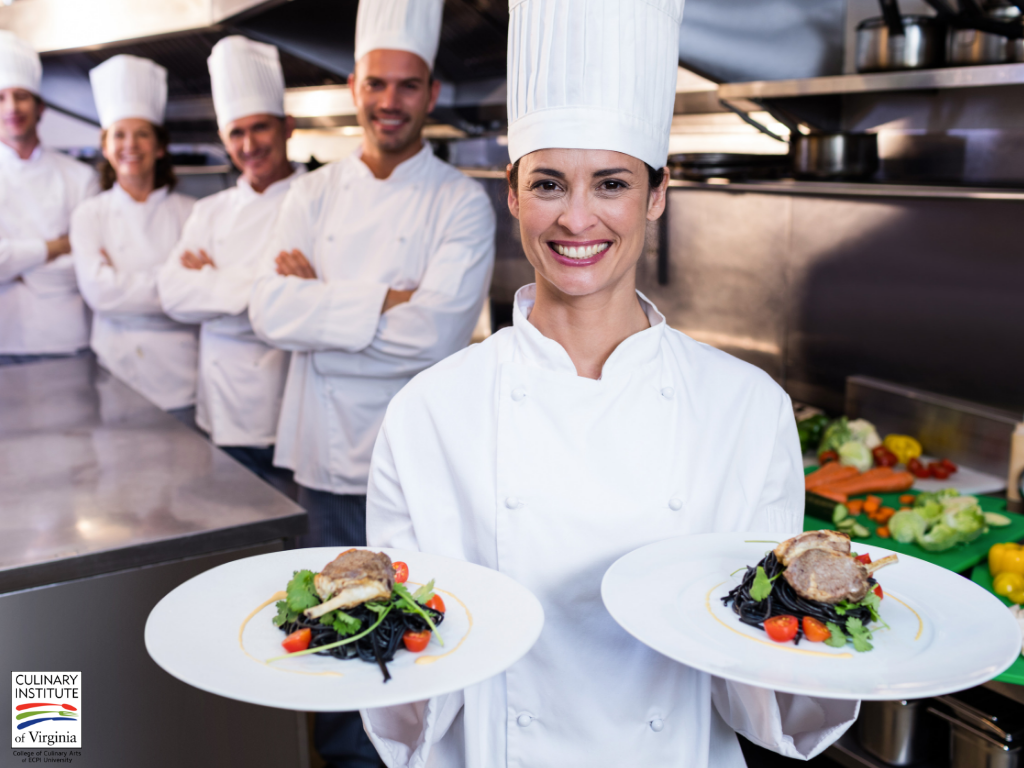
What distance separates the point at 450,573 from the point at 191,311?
2.50 m

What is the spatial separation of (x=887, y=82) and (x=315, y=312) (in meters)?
1.57

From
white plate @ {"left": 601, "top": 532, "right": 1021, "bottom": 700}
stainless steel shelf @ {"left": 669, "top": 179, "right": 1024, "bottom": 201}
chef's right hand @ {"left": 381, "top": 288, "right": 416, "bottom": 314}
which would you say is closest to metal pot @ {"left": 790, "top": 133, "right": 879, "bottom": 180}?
stainless steel shelf @ {"left": 669, "top": 179, "right": 1024, "bottom": 201}

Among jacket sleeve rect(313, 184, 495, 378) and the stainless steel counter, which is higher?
jacket sleeve rect(313, 184, 495, 378)

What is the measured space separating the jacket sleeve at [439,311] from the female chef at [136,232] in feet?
4.94

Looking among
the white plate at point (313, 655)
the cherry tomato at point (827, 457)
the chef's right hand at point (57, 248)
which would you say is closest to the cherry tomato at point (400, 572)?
the white plate at point (313, 655)

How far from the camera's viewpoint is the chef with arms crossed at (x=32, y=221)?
4.26m

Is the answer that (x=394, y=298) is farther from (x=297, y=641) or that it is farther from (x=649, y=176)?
(x=297, y=641)

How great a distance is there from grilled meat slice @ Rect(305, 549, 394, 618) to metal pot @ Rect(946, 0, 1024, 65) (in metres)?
1.82

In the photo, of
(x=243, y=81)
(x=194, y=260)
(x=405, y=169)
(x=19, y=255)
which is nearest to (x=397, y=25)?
(x=405, y=169)

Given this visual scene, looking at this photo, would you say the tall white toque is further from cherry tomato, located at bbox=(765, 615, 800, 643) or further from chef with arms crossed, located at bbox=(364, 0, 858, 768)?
cherry tomato, located at bbox=(765, 615, 800, 643)

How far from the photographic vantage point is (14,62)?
14.1ft

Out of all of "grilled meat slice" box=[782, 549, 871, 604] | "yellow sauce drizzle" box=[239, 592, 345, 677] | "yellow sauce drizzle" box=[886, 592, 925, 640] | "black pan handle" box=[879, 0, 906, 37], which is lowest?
"yellow sauce drizzle" box=[239, 592, 345, 677]

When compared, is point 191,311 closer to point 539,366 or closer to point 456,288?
point 456,288

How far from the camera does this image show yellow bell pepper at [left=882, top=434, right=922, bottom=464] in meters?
2.54
